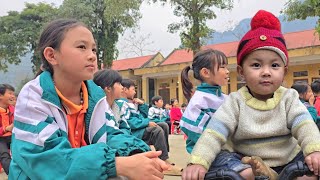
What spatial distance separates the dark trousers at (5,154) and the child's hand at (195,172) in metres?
3.40

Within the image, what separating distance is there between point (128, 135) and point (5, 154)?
3.20 m

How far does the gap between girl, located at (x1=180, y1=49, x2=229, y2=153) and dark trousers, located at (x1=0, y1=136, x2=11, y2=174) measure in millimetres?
2580

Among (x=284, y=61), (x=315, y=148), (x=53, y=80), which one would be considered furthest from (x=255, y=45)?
(x=53, y=80)

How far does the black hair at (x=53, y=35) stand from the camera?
5.22ft

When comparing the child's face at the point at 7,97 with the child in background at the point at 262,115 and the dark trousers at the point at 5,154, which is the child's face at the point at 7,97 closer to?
the dark trousers at the point at 5,154

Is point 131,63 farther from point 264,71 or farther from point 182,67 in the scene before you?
point 264,71

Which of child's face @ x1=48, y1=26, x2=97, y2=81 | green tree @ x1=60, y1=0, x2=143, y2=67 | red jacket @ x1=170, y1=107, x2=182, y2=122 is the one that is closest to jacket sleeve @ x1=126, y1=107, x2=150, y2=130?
child's face @ x1=48, y1=26, x2=97, y2=81

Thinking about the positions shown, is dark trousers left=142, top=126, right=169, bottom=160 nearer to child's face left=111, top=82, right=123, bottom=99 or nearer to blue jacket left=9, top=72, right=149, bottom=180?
child's face left=111, top=82, right=123, bottom=99

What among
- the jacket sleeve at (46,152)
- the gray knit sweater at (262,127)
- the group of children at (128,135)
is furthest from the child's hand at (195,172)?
the jacket sleeve at (46,152)

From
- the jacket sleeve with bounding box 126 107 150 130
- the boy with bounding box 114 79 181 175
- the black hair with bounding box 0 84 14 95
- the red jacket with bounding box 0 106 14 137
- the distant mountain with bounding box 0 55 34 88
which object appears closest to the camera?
the boy with bounding box 114 79 181 175

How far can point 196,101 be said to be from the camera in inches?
97.6

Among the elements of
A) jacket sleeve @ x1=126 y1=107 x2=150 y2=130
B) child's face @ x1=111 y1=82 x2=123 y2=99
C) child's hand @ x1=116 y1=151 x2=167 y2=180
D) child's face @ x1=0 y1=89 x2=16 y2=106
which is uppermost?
child's face @ x1=111 y1=82 x2=123 y2=99

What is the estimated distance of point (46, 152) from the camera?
131 cm

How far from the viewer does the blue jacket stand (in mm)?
1254
